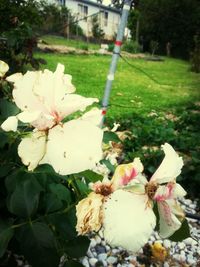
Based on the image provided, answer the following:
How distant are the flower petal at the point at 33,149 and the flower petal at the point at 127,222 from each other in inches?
4.7

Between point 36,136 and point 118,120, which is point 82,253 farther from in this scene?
point 118,120

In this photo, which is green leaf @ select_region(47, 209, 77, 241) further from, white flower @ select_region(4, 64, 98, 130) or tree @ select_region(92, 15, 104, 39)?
tree @ select_region(92, 15, 104, 39)

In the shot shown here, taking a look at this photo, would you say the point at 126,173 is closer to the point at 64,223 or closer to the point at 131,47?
the point at 64,223

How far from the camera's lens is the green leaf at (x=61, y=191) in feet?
3.33

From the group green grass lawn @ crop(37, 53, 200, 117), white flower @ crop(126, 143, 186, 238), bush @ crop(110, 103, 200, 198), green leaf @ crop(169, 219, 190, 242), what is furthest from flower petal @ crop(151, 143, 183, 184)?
green grass lawn @ crop(37, 53, 200, 117)

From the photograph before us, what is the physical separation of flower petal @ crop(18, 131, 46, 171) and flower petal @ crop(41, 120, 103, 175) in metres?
0.03

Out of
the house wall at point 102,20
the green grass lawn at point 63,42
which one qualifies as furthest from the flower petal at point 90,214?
the house wall at point 102,20

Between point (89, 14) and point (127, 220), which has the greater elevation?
point (127, 220)

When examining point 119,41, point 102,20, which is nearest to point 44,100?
point 119,41

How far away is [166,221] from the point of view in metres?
0.63

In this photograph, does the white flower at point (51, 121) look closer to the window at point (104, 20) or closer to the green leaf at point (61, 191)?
the green leaf at point (61, 191)

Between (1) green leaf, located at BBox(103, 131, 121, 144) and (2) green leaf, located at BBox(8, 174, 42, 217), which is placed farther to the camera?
(1) green leaf, located at BBox(103, 131, 121, 144)

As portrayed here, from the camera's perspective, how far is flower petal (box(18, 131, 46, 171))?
0.62 meters

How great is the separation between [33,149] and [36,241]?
0.27 meters
